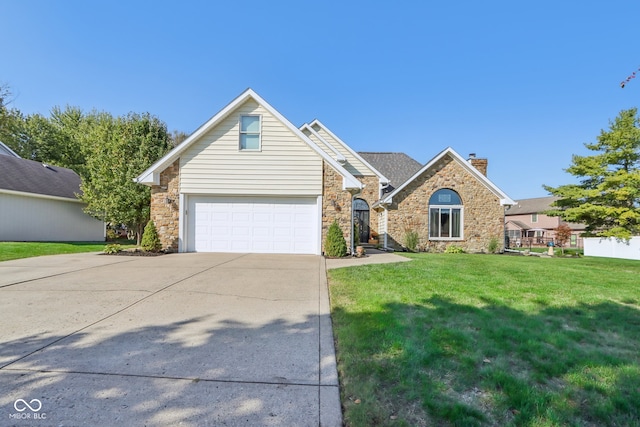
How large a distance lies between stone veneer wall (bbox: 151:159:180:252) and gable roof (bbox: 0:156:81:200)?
10.2 metres

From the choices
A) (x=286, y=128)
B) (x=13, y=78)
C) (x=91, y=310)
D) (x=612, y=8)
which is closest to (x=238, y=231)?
(x=286, y=128)

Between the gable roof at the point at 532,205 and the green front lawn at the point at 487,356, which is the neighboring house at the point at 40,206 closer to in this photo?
the green front lawn at the point at 487,356

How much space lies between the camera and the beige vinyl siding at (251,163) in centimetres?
1117

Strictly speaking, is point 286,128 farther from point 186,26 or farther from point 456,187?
point 456,187

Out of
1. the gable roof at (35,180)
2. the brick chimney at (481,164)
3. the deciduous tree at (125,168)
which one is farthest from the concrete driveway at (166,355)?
the gable roof at (35,180)

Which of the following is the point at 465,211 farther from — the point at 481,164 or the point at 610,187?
the point at 610,187

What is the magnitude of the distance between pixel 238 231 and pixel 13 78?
1001 inches

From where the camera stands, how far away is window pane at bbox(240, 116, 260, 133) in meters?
11.4

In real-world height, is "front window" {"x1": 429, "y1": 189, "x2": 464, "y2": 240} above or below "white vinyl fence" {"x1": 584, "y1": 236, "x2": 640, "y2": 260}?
above

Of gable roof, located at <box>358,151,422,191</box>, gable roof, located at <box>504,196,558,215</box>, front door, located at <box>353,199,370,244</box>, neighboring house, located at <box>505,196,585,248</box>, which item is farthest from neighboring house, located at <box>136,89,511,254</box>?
gable roof, located at <box>504,196,558,215</box>
